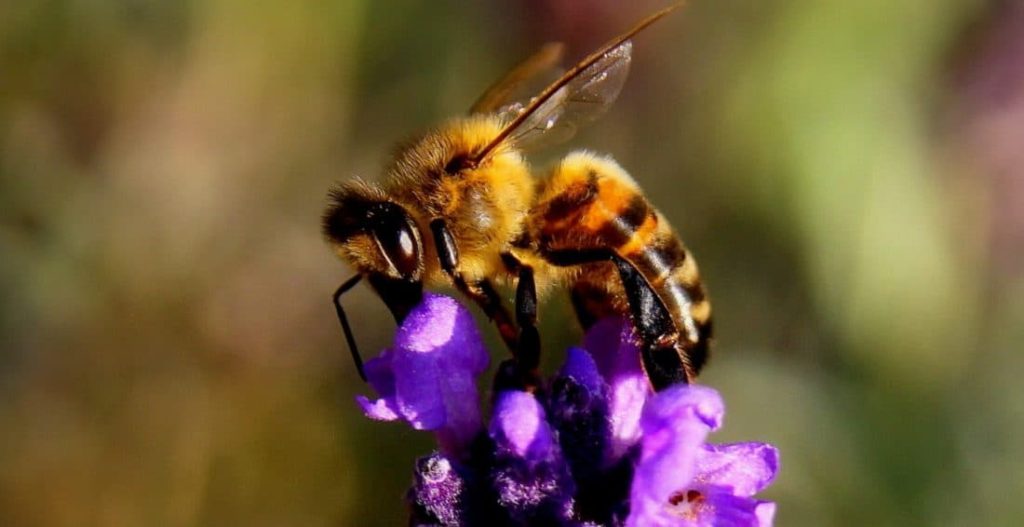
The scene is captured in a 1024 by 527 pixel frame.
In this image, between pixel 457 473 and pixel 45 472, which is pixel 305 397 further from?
pixel 457 473

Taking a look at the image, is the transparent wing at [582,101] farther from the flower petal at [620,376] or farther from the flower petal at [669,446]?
the flower petal at [669,446]

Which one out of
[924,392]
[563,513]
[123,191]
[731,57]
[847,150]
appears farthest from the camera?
[731,57]

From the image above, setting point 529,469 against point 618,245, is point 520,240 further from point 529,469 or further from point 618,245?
point 529,469

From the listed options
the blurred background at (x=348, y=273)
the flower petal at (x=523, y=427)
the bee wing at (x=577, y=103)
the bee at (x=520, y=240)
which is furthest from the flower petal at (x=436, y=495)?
the blurred background at (x=348, y=273)

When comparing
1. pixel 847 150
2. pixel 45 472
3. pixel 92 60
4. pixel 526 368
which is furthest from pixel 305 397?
pixel 526 368

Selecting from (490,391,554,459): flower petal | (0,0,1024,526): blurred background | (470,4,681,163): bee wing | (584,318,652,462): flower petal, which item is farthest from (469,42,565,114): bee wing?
(0,0,1024,526): blurred background

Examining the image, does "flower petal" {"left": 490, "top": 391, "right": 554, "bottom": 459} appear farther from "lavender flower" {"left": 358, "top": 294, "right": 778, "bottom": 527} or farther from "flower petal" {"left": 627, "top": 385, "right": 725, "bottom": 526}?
"flower petal" {"left": 627, "top": 385, "right": 725, "bottom": 526}
